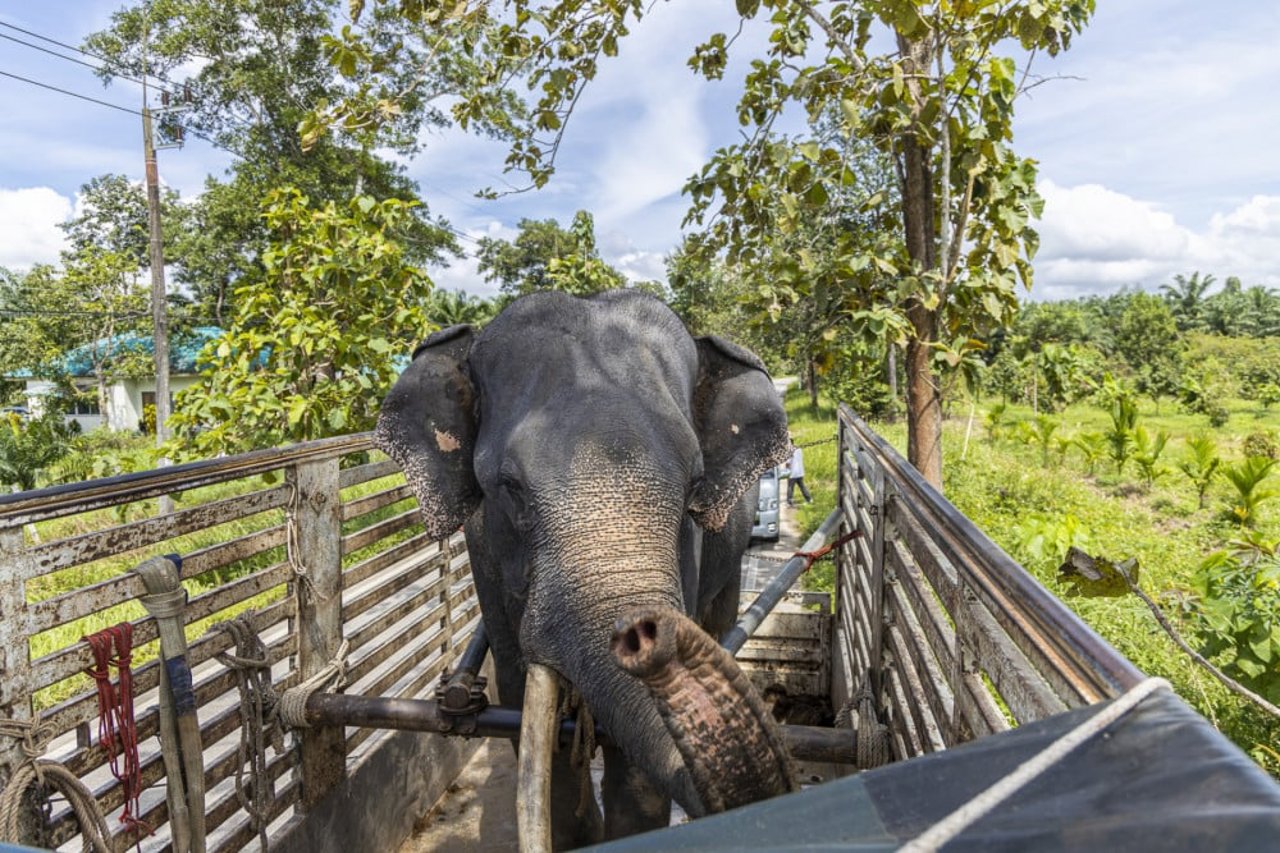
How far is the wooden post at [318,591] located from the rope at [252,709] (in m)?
0.25

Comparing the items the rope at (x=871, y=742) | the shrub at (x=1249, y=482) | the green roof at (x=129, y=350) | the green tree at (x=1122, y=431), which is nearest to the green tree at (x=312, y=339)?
the rope at (x=871, y=742)

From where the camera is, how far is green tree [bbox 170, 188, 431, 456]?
259 inches

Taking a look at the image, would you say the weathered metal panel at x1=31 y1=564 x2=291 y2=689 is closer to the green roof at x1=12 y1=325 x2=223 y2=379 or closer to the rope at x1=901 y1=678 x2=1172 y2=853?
the rope at x1=901 y1=678 x2=1172 y2=853

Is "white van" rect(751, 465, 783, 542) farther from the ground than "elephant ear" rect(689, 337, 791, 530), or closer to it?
closer to it

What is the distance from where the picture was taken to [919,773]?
87 centimetres

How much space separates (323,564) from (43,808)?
1382 mm

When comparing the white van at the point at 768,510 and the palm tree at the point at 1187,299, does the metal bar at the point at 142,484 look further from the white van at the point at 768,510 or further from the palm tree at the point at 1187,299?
the palm tree at the point at 1187,299

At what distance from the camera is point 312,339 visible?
21.7ft

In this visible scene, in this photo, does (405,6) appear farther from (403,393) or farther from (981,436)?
(981,436)

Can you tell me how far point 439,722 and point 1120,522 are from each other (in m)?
10.1

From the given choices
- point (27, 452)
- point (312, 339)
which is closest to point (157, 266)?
point (27, 452)

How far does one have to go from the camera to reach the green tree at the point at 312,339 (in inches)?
259

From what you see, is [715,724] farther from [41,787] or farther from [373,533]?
[373,533]

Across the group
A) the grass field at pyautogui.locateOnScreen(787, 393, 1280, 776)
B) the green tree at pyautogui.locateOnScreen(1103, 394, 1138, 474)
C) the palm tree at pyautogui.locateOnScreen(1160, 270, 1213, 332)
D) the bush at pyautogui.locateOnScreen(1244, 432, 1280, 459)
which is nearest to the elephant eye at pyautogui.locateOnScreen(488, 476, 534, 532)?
the grass field at pyautogui.locateOnScreen(787, 393, 1280, 776)
